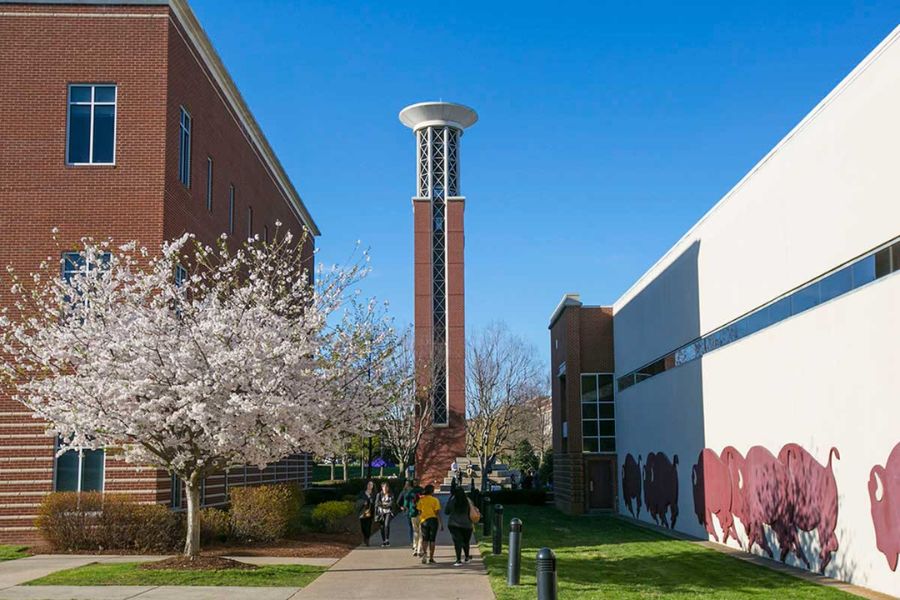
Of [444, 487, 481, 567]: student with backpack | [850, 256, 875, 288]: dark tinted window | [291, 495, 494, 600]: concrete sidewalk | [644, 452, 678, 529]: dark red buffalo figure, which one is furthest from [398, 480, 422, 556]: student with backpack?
[644, 452, 678, 529]: dark red buffalo figure

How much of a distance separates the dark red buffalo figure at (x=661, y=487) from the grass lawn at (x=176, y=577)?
50.8 feet

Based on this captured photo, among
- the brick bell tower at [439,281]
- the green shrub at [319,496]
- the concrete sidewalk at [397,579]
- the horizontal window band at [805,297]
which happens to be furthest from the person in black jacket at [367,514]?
the brick bell tower at [439,281]

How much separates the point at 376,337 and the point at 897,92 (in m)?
12.1

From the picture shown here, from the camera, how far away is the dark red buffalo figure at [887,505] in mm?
14789

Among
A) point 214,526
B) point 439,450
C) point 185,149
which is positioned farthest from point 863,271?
point 439,450

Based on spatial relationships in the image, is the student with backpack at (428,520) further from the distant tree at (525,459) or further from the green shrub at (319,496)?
the distant tree at (525,459)

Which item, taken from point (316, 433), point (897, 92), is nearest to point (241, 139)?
point (316, 433)

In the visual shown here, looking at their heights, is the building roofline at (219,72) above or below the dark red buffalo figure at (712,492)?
above

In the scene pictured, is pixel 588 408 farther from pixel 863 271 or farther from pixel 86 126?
pixel 863 271

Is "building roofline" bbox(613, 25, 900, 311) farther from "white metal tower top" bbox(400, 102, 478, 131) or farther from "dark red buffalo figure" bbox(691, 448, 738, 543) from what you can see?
"white metal tower top" bbox(400, 102, 478, 131)

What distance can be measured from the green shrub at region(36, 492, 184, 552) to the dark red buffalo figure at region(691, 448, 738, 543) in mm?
12888

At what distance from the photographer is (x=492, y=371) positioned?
62.4 m

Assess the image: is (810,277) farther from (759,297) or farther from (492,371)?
(492,371)

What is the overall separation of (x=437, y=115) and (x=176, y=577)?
56926mm
